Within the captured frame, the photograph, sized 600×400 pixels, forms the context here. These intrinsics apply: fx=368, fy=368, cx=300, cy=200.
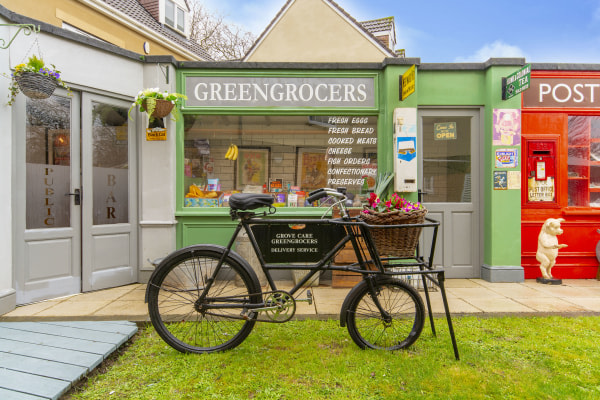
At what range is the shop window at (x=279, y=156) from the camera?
540 centimetres

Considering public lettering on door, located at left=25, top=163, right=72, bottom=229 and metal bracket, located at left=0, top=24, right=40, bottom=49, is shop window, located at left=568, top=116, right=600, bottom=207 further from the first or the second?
metal bracket, located at left=0, top=24, right=40, bottom=49

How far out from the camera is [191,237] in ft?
17.1

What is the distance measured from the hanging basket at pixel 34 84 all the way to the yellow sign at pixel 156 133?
1285mm

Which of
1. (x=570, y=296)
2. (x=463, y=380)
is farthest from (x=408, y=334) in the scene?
(x=570, y=296)

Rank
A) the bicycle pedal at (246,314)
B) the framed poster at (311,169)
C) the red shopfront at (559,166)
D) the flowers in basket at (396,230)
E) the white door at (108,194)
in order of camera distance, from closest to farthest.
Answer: the flowers in basket at (396,230)
the bicycle pedal at (246,314)
the white door at (108,194)
the red shopfront at (559,166)
the framed poster at (311,169)

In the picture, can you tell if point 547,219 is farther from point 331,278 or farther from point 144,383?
point 144,383

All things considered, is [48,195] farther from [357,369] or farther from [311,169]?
[357,369]

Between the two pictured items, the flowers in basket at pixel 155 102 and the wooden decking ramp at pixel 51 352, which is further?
the flowers in basket at pixel 155 102

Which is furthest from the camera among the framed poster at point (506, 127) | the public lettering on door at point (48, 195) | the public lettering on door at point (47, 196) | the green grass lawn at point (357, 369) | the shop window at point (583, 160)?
the shop window at point (583, 160)

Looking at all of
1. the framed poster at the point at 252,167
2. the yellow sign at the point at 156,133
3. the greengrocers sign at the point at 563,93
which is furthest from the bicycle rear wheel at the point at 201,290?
the greengrocers sign at the point at 563,93

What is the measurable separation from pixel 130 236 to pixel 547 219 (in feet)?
19.0

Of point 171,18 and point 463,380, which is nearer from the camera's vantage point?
point 463,380

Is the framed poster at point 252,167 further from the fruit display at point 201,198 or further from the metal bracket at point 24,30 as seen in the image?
the metal bracket at point 24,30

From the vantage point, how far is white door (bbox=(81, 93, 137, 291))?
4.55 metres
